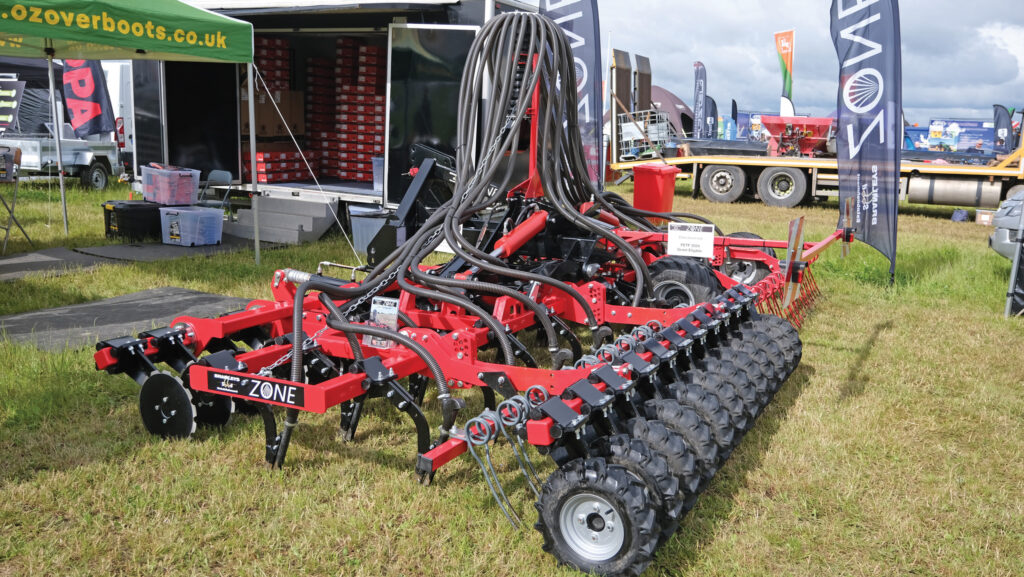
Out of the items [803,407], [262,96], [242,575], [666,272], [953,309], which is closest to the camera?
[242,575]

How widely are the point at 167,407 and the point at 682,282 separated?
129 inches

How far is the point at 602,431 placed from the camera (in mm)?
3123

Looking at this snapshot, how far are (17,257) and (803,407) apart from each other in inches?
298

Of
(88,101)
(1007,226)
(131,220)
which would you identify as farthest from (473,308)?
(88,101)

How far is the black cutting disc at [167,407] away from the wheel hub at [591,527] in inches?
75.8

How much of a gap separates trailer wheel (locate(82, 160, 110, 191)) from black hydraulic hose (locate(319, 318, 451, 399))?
12.5 m

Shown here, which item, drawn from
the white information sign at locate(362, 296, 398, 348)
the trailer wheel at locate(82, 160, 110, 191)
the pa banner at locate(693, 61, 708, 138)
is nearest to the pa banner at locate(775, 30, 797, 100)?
the pa banner at locate(693, 61, 708, 138)

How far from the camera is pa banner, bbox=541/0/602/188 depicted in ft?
31.7

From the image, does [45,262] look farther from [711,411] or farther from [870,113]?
[870,113]

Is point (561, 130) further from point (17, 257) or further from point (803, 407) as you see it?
point (17, 257)

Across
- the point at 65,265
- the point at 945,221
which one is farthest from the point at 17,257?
the point at 945,221

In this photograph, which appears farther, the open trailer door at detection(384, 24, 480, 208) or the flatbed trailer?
the flatbed trailer

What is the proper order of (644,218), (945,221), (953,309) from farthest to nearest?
(945,221), (953,309), (644,218)

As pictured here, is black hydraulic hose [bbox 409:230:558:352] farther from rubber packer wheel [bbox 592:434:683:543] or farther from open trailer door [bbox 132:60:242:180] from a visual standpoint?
open trailer door [bbox 132:60:242:180]
